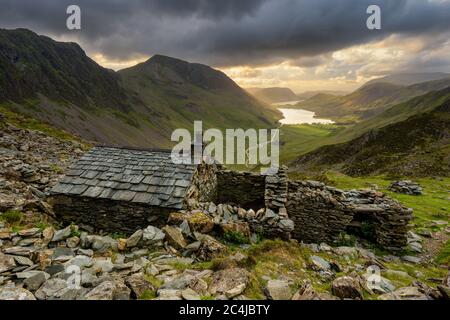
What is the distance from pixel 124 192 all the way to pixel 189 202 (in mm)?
2524

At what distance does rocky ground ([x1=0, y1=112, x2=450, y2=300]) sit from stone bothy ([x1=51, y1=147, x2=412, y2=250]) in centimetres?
52

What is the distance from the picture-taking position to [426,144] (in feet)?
149

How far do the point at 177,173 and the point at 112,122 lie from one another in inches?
5080

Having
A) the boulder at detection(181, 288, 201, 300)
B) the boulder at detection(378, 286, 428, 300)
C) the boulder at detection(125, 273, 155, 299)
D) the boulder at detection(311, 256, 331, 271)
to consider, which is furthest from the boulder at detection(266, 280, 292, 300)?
the boulder at detection(125, 273, 155, 299)

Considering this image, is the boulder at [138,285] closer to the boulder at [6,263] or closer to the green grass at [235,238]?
the boulder at [6,263]

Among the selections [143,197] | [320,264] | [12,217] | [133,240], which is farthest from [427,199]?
[12,217]

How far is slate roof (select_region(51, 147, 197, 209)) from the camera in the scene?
10438 mm

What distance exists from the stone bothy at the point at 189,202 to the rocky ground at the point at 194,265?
Result: 20.6 inches

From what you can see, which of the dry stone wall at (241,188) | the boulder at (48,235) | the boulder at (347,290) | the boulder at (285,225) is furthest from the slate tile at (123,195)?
the boulder at (347,290)

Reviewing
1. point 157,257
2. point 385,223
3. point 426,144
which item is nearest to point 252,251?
point 157,257

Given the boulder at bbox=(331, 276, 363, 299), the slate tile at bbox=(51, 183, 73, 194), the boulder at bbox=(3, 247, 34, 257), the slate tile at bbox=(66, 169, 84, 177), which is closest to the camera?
the boulder at bbox=(331, 276, 363, 299)

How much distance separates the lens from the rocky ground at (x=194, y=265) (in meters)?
5.71

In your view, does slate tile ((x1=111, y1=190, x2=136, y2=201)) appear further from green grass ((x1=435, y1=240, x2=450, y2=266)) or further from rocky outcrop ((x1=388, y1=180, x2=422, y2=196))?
rocky outcrop ((x1=388, y1=180, x2=422, y2=196))
